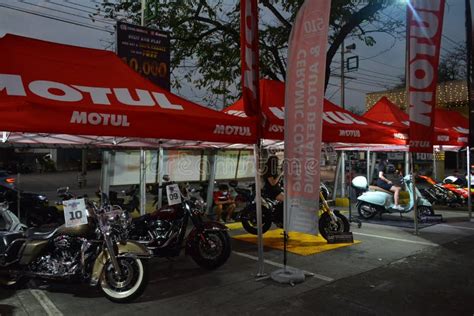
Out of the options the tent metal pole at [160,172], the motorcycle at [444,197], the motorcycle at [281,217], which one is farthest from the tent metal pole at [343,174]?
the tent metal pole at [160,172]

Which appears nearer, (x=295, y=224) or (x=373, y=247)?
(x=295, y=224)

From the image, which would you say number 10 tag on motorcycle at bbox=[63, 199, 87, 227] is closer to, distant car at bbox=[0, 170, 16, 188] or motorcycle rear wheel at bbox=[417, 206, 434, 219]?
distant car at bbox=[0, 170, 16, 188]

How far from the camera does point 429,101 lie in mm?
7641

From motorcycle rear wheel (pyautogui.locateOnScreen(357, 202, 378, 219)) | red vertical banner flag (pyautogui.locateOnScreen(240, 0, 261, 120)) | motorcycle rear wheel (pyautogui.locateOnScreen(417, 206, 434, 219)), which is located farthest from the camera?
motorcycle rear wheel (pyautogui.locateOnScreen(417, 206, 434, 219))

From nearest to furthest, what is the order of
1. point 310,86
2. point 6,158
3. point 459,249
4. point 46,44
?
point 310,86, point 46,44, point 459,249, point 6,158

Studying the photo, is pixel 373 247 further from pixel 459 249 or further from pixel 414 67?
pixel 414 67

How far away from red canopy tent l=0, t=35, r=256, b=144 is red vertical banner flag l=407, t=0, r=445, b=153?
3847 millimetres

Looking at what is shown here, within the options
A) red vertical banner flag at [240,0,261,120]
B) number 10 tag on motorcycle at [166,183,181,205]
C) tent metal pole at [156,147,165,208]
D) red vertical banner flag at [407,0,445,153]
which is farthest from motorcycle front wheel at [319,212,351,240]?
tent metal pole at [156,147,165,208]

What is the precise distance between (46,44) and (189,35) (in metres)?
8.70

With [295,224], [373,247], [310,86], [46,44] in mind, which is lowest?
[373,247]

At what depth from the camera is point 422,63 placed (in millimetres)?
7488

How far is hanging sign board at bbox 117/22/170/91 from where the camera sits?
353 inches

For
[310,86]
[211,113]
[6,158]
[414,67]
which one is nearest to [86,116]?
[211,113]

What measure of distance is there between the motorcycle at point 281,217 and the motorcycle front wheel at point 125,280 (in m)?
3.82
